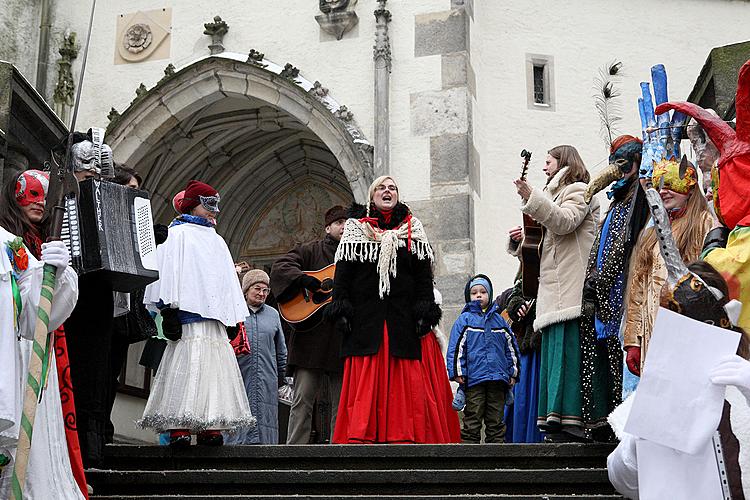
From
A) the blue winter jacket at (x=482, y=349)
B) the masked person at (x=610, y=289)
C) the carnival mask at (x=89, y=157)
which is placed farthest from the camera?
the blue winter jacket at (x=482, y=349)

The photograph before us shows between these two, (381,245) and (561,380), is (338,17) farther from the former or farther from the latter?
(561,380)

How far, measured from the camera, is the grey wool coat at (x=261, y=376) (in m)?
8.76

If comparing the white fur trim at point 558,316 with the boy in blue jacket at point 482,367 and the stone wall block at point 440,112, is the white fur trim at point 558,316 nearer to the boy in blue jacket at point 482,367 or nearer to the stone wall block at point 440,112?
the boy in blue jacket at point 482,367

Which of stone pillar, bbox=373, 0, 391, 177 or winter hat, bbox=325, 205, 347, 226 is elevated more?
stone pillar, bbox=373, 0, 391, 177

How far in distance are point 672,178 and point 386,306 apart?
2348 mm

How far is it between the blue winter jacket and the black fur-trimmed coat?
99cm

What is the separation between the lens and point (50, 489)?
519cm

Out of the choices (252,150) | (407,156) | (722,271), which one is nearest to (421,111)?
(407,156)

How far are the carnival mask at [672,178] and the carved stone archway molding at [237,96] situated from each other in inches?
305

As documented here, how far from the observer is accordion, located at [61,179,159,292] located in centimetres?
611

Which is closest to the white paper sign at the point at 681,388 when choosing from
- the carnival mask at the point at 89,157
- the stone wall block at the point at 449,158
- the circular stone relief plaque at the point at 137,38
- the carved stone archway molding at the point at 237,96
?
the carnival mask at the point at 89,157

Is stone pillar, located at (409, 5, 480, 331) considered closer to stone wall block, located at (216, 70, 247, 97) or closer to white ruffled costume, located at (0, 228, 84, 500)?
stone wall block, located at (216, 70, 247, 97)

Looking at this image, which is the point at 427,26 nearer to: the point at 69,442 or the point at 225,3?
the point at 225,3

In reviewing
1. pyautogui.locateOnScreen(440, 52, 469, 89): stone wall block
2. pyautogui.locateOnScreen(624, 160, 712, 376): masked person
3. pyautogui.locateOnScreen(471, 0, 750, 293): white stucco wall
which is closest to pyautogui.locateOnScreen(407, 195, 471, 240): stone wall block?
pyautogui.locateOnScreen(471, 0, 750, 293): white stucco wall
